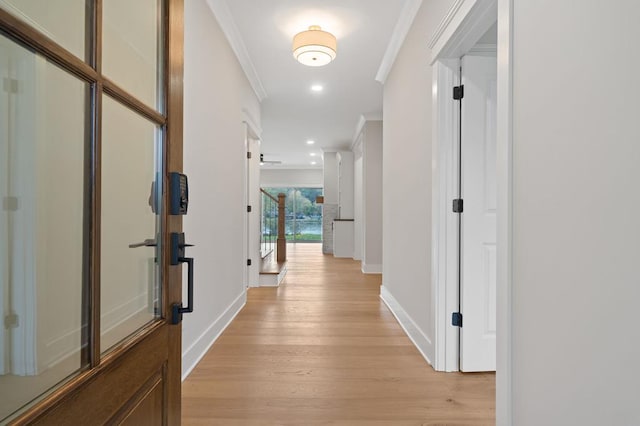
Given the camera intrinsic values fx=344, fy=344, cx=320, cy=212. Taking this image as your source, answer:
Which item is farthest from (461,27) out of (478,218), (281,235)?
(281,235)

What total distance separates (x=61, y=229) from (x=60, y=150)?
148 millimetres

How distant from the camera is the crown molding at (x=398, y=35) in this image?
268cm

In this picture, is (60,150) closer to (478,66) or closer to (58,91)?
(58,91)

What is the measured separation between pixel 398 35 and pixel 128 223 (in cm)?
302

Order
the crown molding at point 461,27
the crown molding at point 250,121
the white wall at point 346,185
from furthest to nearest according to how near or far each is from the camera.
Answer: the white wall at point 346,185 < the crown molding at point 250,121 < the crown molding at point 461,27

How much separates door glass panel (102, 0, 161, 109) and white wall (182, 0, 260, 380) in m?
1.17

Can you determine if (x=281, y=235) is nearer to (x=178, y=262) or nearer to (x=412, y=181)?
(x=412, y=181)

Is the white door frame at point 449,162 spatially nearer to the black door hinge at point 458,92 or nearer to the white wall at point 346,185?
the black door hinge at point 458,92

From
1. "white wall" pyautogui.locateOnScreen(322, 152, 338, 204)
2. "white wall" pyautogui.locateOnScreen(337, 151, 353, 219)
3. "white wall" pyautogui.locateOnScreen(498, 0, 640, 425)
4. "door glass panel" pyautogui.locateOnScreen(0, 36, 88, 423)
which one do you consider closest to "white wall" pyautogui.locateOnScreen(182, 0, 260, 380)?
"door glass panel" pyautogui.locateOnScreen(0, 36, 88, 423)

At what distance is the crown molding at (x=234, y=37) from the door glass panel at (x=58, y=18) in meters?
2.22

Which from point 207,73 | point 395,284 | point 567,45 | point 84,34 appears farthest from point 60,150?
point 395,284

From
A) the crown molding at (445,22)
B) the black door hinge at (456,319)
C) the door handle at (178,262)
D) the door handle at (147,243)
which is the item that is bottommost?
the black door hinge at (456,319)

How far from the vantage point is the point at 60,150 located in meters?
0.64

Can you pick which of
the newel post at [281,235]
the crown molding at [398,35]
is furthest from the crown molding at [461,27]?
the newel post at [281,235]
